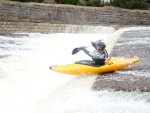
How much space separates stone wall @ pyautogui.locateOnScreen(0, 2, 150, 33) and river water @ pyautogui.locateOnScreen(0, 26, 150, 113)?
5.08 metres

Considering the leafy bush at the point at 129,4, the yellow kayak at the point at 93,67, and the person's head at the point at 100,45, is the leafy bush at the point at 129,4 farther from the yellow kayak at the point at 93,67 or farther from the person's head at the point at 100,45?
the person's head at the point at 100,45

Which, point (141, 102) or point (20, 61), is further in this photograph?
point (20, 61)

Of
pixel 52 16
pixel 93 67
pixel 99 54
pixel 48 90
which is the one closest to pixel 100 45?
pixel 99 54

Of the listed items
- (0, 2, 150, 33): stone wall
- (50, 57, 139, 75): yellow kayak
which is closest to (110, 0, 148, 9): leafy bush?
(0, 2, 150, 33): stone wall

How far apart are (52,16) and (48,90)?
511 inches

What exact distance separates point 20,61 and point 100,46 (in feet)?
14.2

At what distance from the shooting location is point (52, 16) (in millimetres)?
19969

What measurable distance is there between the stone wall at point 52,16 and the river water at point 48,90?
5079mm

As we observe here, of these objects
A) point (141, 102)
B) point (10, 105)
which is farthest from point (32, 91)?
point (141, 102)

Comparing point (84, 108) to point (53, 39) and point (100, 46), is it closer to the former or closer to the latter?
point (100, 46)

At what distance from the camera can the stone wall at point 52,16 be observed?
18906mm

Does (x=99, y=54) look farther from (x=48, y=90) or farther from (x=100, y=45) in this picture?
(x=48, y=90)

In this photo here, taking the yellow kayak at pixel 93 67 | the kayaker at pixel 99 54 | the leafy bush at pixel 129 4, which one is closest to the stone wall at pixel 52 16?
the leafy bush at pixel 129 4

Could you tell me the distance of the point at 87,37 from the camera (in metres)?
17.5
